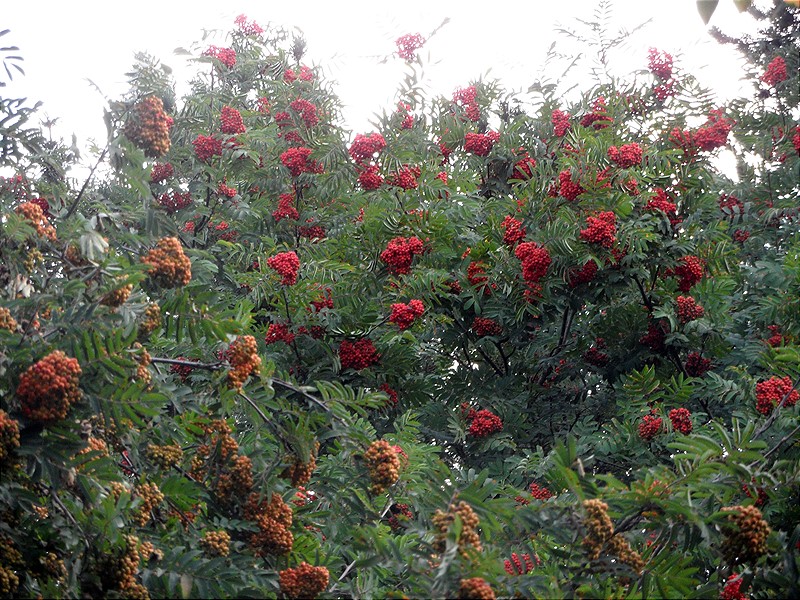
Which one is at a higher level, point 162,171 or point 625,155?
point 625,155

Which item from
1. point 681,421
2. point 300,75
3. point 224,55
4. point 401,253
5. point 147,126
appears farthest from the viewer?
point 224,55

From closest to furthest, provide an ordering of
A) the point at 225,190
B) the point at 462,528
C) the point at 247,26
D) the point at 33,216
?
the point at 462,528
the point at 33,216
the point at 225,190
the point at 247,26

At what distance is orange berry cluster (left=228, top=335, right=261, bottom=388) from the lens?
273 cm

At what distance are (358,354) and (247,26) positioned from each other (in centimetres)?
442

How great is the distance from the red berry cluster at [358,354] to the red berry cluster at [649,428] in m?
1.55

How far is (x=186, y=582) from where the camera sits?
2482mm

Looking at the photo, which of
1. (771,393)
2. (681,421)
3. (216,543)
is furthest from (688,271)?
(216,543)

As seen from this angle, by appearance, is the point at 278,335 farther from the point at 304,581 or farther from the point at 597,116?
the point at 304,581

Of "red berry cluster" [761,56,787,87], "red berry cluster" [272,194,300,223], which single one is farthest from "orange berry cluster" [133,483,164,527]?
"red berry cluster" [761,56,787,87]

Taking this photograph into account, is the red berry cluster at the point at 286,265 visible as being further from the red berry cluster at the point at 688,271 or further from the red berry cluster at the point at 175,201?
the red berry cluster at the point at 688,271

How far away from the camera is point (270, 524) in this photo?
2.79 meters

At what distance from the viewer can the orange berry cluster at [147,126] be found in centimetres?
302

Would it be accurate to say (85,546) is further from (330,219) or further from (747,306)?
(747,306)

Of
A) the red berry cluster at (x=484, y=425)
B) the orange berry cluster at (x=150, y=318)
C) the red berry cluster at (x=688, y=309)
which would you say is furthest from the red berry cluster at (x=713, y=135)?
the orange berry cluster at (x=150, y=318)
